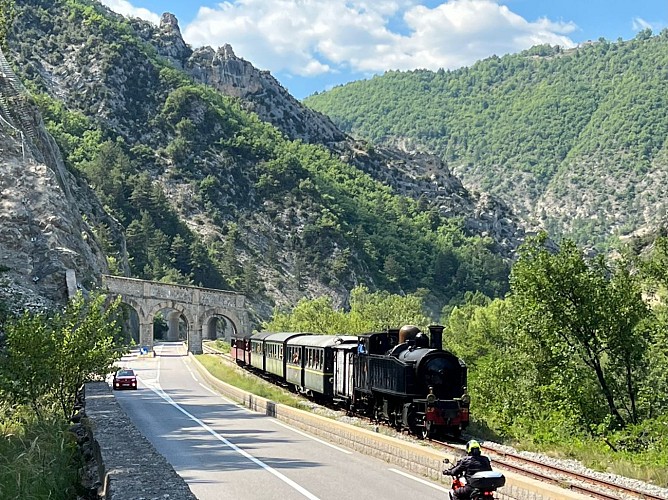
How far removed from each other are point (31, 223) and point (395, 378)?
37247 millimetres

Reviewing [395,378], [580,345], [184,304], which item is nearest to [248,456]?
A: [395,378]

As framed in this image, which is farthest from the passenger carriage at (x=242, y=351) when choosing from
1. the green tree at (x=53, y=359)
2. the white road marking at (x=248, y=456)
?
the green tree at (x=53, y=359)

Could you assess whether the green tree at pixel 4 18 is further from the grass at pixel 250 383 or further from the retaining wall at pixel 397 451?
the retaining wall at pixel 397 451

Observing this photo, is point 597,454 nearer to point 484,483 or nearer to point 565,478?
point 565,478

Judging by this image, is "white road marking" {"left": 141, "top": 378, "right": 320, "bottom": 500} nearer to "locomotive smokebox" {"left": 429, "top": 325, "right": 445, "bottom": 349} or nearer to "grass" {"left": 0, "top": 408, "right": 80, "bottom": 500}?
"grass" {"left": 0, "top": 408, "right": 80, "bottom": 500}

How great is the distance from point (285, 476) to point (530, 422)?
11623 mm

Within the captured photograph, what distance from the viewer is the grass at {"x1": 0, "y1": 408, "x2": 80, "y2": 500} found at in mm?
14672

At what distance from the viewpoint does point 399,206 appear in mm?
188750

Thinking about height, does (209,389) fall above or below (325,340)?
below

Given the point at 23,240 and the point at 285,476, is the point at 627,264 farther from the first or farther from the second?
the point at 23,240

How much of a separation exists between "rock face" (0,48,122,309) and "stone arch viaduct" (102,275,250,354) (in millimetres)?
28027

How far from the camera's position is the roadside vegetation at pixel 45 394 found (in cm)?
1574

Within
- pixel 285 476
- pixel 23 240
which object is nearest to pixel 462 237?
pixel 23 240

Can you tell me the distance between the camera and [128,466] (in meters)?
11.8
